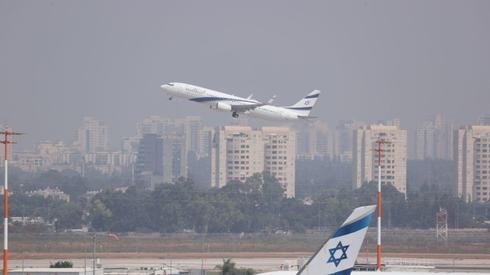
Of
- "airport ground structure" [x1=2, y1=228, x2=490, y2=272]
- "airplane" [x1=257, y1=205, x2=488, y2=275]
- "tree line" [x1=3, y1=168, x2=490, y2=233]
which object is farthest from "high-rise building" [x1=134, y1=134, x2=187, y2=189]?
"airplane" [x1=257, y1=205, x2=488, y2=275]

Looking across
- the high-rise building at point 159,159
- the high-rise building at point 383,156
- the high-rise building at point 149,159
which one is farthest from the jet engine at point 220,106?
the high-rise building at point 159,159

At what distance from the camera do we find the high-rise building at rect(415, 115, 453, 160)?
161 meters

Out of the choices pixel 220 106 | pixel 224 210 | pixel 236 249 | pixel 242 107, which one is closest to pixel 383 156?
pixel 224 210

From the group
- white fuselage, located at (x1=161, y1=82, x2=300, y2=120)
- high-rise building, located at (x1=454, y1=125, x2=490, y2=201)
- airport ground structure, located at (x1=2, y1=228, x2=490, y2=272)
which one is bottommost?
airport ground structure, located at (x1=2, y1=228, x2=490, y2=272)

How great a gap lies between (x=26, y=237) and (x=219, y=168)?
8026 cm

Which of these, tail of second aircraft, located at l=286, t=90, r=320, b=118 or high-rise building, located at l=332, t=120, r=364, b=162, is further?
high-rise building, located at l=332, t=120, r=364, b=162

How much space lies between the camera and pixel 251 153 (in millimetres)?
167500

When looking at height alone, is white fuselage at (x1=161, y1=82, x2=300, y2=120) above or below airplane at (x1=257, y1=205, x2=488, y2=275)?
above

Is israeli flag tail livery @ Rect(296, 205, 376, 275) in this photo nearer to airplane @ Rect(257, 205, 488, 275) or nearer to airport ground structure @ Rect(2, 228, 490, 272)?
airplane @ Rect(257, 205, 488, 275)

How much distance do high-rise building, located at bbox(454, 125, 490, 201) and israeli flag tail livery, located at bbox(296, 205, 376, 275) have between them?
105332 millimetres

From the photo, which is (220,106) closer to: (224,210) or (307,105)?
(224,210)

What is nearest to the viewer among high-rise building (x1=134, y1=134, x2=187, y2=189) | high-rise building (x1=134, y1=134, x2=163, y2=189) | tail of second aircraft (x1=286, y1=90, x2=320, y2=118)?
tail of second aircraft (x1=286, y1=90, x2=320, y2=118)

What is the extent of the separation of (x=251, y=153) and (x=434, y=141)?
2276 cm

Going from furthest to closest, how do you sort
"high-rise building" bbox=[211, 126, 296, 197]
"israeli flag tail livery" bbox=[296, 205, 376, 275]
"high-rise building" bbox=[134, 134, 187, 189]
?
"high-rise building" bbox=[134, 134, 187, 189] → "high-rise building" bbox=[211, 126, 296, 197] → "israeli flag tail livery" bbox=[296, 205, 376, 275]
